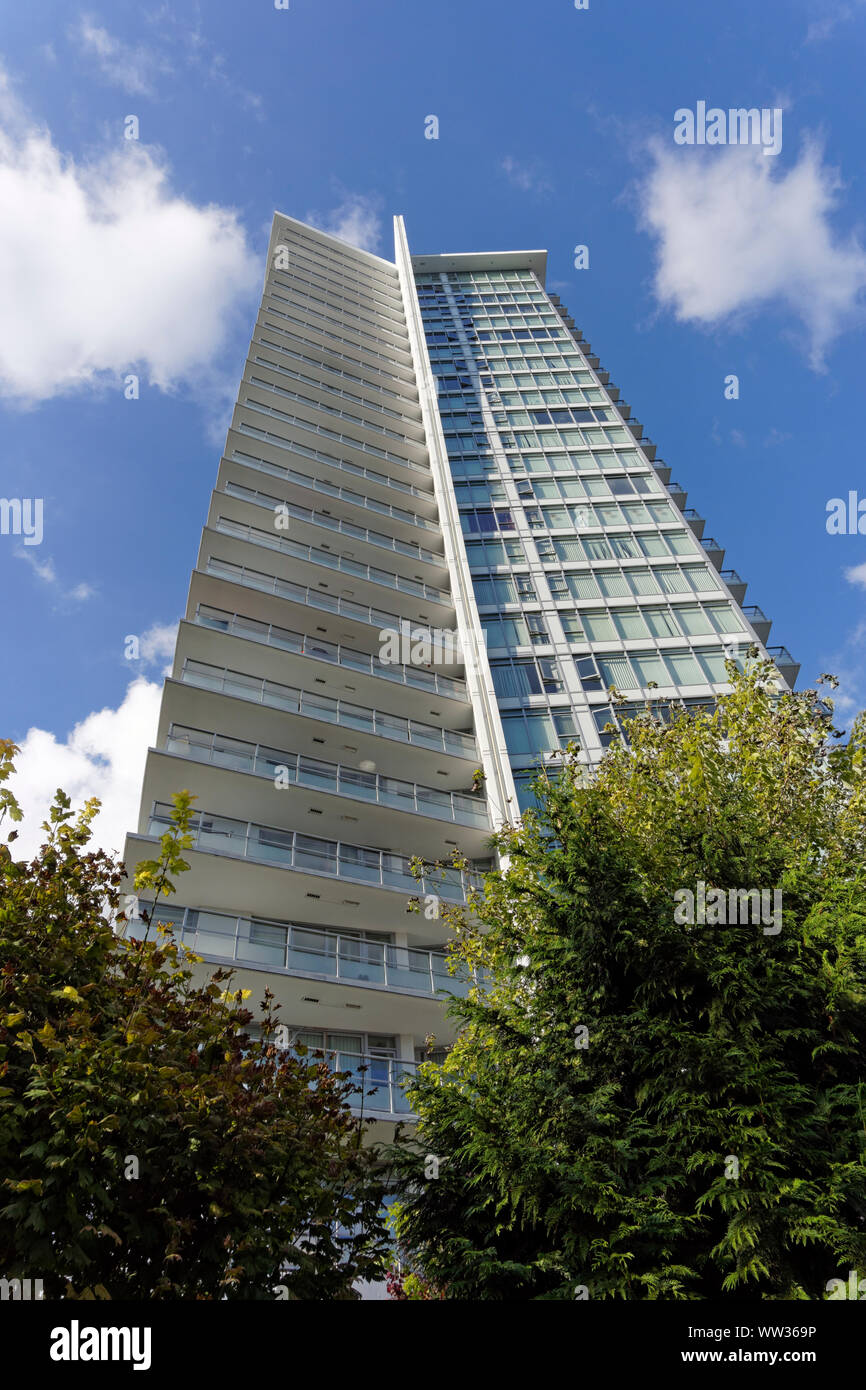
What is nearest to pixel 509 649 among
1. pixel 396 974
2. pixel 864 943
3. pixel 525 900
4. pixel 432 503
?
pixel 432 503

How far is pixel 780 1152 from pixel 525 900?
389 cm

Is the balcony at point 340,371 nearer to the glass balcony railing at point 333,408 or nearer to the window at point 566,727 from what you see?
the glass balcony railing at point 333,408

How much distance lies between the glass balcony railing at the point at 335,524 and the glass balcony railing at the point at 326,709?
27.1 feet

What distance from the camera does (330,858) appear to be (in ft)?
66.8

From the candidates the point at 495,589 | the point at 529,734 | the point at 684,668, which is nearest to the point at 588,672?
the point at 684,668

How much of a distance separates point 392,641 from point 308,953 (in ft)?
41.9

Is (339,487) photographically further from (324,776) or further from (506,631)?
(324,776)

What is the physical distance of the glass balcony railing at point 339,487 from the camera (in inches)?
1291

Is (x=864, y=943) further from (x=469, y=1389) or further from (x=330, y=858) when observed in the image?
(x=330, y=858)

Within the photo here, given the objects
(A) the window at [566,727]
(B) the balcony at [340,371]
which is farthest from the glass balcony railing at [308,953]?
(B) the balcony at [340,371]

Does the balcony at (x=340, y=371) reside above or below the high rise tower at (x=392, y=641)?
above

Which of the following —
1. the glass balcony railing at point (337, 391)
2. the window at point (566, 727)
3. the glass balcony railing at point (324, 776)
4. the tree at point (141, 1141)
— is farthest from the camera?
the glass balcony railing at point (337, 391)

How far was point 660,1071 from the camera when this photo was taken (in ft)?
27.4

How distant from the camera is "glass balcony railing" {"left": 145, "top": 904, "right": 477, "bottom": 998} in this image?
56.6ft
